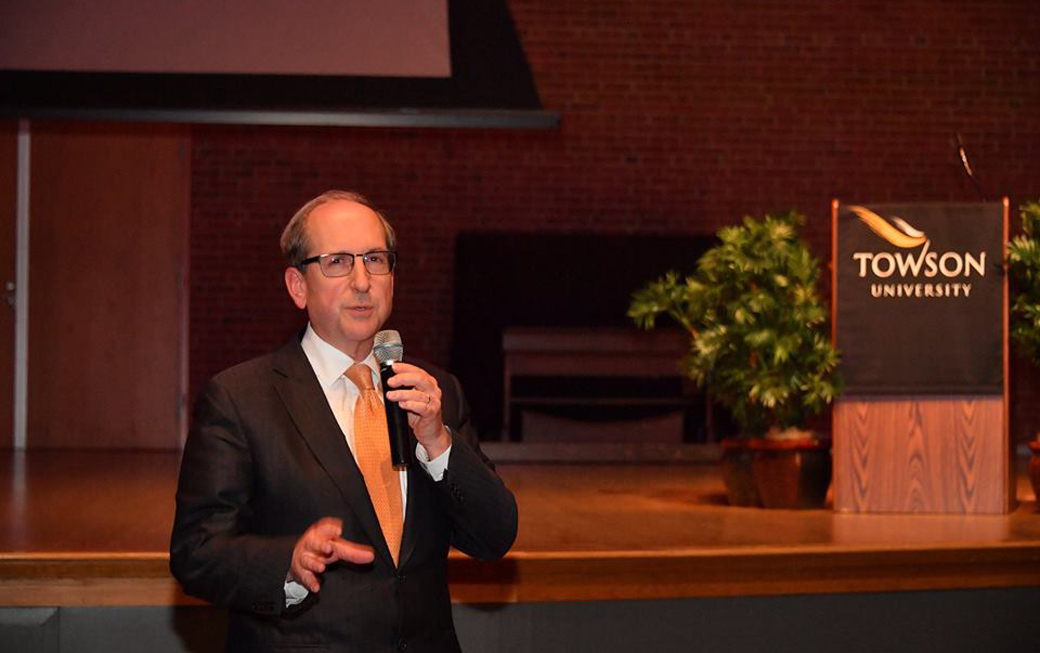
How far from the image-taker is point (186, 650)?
130 inches

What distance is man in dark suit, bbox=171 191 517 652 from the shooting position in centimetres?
204

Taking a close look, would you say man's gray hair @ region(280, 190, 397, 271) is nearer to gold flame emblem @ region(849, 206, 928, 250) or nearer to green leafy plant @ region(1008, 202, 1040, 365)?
gold flame emblem @ region(849, 206, 928, 250)

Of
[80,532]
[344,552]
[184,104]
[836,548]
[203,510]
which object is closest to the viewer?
[344,552]

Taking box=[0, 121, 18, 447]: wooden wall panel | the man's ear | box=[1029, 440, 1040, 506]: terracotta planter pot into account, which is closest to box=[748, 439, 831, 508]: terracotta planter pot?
box=[1029, 440, 1040, 506]: terracotta planter pot

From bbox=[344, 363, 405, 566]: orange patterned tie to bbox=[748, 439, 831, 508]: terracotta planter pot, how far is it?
8.80 ft

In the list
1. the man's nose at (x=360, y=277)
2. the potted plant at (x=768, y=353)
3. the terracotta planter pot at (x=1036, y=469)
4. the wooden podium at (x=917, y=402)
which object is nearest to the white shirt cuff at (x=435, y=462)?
the man's nose at (x=360, y=277)

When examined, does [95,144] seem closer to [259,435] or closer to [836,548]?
[836,548]

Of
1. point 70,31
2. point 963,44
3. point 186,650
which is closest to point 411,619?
point 186,650

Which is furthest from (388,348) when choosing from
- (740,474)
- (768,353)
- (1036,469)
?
(1036,469)

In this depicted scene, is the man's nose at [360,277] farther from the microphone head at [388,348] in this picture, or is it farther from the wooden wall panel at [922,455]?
the wooden wall panel at [922,455]

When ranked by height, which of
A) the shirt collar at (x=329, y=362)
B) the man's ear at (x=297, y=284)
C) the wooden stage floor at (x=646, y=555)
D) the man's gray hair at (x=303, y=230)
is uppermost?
the man's gray hair at (x=303, y=230)

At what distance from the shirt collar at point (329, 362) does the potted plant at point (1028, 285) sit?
9.13ft

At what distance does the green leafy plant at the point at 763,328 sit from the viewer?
4484mm

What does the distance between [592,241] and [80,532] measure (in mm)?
4917
